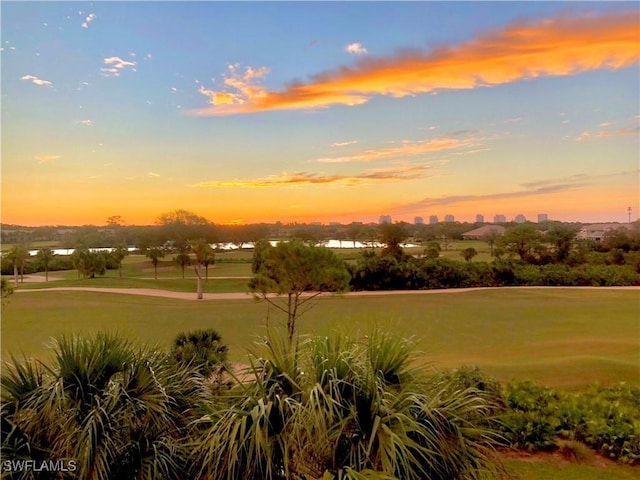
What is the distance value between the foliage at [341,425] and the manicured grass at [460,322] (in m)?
7.50

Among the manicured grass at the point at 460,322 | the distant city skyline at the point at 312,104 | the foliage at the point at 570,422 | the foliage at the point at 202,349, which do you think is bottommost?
the manicured grass at the point at 460,322

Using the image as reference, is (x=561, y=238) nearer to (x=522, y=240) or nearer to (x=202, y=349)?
(x=522, y=240)

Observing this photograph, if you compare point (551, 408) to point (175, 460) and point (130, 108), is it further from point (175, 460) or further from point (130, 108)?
point (130, 108)

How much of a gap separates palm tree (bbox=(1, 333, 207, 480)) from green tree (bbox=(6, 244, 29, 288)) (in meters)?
15.6

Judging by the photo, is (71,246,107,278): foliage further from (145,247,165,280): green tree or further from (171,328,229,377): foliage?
(171,328,229,377): foliage

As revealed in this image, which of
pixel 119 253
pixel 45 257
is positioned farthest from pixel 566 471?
pixel 119 253

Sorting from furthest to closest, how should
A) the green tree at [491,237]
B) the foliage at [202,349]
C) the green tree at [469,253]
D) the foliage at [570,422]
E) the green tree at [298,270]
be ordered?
the green tree at [491,237], the green tree at [469,253], the green tree at [298,270], the foliage at [202,349], the foliage at [570,422]

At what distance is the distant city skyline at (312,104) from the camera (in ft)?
30.5

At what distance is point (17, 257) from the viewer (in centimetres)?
1791

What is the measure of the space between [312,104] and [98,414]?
12.3m

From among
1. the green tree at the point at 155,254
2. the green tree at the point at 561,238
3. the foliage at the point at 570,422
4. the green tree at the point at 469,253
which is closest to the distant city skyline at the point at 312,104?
the green tree at the point at 155,254

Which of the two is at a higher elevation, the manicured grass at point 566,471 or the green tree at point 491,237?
the green tree at point 491,237

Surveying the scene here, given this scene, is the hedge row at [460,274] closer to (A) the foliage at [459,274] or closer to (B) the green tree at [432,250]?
(A) the foliage at [459,274]

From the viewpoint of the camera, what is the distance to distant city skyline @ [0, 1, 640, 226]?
30.5 ft
